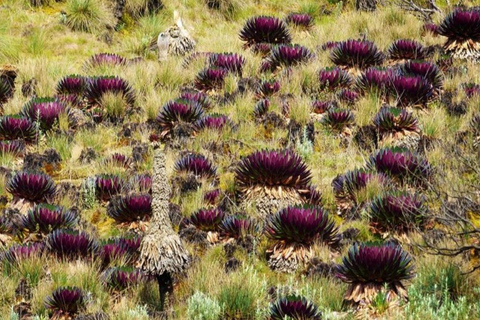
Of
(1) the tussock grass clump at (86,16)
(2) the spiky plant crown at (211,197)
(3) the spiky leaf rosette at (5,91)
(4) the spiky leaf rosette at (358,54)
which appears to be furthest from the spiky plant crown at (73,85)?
(2) the spiky plant crown at (211,197)

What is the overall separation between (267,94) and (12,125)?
3404 mm

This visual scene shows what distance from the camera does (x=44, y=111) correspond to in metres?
10.1

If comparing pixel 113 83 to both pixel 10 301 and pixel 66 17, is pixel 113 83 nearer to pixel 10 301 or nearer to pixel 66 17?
pixel 66 17

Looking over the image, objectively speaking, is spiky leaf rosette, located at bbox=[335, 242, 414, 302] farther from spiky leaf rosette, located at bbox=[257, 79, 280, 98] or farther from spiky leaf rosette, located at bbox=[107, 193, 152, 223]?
spiky leaf rosette, located at bbox=[257, 79, 280, 98]

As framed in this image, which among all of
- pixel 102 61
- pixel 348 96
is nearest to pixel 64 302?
pixel 348 96

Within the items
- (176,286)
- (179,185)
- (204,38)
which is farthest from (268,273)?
(204,38)

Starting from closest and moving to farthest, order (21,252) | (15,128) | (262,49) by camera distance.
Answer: (21,252) < (15,128) < (262,49)

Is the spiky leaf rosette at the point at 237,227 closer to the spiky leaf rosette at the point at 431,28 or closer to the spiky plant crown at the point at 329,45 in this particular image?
the spiky plant crown at the point at 329,45

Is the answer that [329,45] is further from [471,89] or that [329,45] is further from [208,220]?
[208,220]

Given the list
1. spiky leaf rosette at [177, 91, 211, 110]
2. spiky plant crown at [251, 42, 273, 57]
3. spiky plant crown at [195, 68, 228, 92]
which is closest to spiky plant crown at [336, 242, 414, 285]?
spiky leaf rosette at [177, 91, 211, 110]

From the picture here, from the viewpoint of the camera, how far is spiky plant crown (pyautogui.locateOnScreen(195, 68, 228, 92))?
453 inches

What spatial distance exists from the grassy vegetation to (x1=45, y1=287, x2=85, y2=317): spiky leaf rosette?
3.8 inches

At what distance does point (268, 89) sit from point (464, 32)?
10.8 feet

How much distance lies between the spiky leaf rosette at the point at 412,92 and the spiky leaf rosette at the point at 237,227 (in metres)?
3.66
